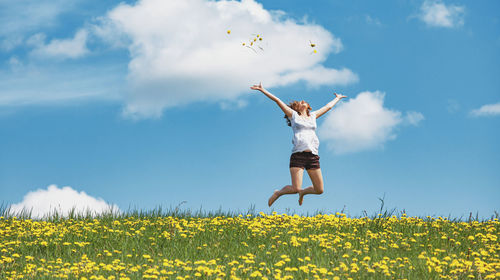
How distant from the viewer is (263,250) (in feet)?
28.5

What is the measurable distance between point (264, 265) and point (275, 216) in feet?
12.4

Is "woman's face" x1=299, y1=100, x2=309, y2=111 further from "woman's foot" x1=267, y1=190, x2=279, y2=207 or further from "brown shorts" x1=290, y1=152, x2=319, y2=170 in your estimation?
"woman's foot" x1=267, y1=190, x2=279, y2=207

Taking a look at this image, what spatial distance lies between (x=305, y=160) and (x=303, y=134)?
597mm

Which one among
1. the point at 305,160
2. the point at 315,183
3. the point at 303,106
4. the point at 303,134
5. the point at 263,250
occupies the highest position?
the point at 303,106

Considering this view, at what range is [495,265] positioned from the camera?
8.13 metres

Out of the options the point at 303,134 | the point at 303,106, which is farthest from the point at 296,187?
the point at 303,106

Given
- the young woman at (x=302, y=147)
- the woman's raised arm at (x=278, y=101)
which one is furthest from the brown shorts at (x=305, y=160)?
the woman's raised arm at (x=278, y=101)

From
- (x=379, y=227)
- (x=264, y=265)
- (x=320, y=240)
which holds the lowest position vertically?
(x=264, y=265)

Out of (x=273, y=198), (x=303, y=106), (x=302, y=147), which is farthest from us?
(x=273, y=198)

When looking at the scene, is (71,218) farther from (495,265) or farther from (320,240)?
(495,265)

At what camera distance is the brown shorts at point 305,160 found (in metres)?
11.7

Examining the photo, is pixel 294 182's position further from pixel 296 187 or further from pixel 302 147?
pixel 302 147

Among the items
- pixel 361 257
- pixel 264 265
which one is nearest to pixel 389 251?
pixel 361 257

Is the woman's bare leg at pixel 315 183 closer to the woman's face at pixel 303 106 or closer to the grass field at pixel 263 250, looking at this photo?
the grass field at pixel 263 250
